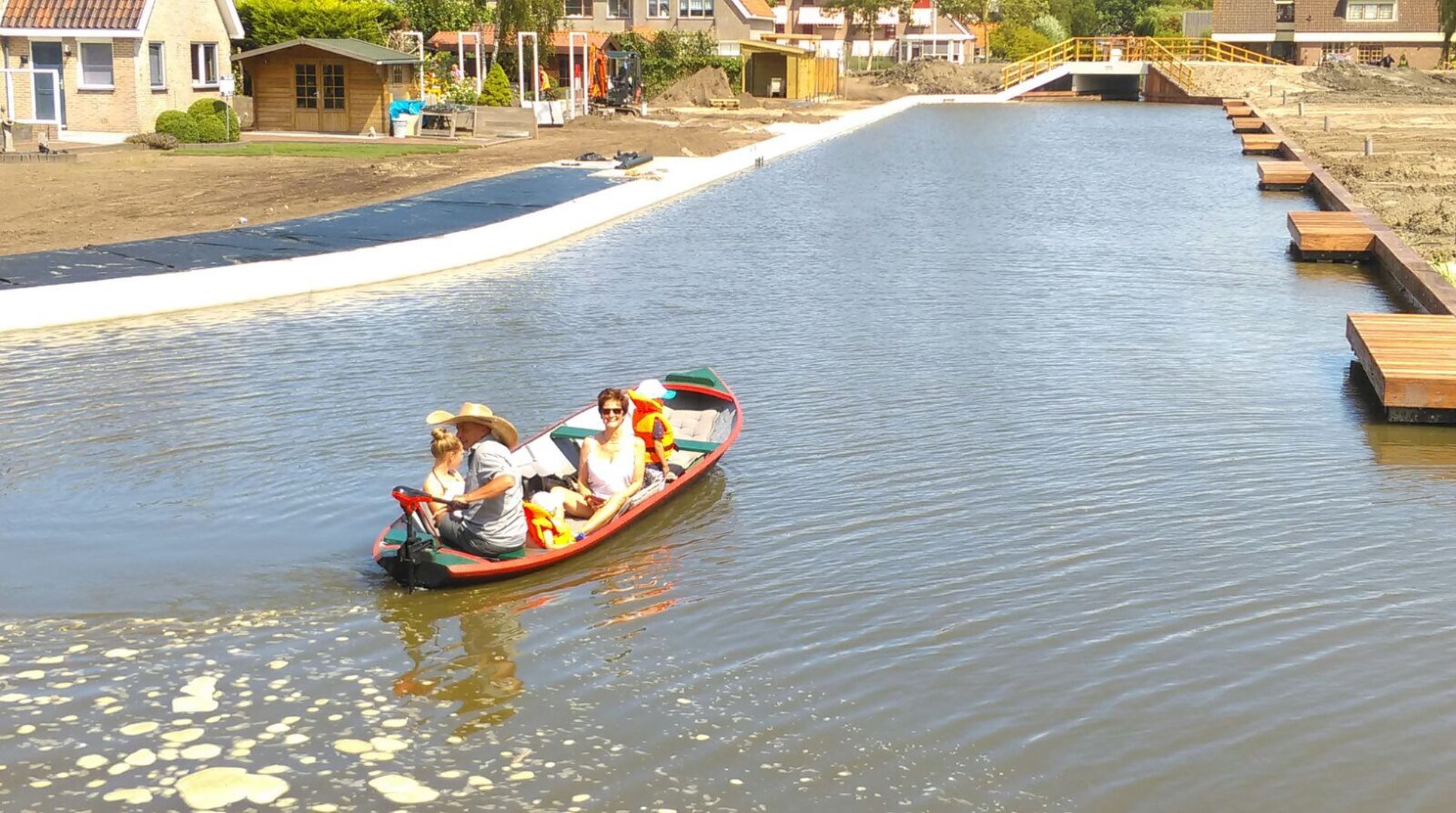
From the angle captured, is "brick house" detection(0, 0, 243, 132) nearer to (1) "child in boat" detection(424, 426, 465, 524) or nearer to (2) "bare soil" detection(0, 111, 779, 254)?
(2) "bare soil" detection(0, 111, 779, 254)

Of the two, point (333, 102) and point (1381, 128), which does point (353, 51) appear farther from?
point (1381, 128)

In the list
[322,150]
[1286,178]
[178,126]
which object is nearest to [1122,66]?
[1286,178]

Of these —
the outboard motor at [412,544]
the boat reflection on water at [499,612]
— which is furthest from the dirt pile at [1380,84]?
the outboard motor at [412,544]

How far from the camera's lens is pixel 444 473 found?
10.6 metres

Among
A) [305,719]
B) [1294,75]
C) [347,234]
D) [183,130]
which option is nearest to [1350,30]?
[1294,75]

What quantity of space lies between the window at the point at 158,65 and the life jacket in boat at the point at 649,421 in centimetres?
3372

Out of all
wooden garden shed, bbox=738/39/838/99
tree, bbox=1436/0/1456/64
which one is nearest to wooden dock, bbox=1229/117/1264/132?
wooden garden shed, bbox=738/39/838/99

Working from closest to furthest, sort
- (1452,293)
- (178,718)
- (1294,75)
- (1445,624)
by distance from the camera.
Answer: (178,718) → (1445,624) → (1452,293) → (1294,75)

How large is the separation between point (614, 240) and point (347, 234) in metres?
4.68

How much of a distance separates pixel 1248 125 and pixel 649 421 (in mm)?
49445

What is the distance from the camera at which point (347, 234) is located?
2578cm

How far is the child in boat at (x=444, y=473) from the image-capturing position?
10531mm

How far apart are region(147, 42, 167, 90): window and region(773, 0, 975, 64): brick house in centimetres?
8029

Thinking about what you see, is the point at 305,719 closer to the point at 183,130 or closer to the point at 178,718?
the point at 178,718
